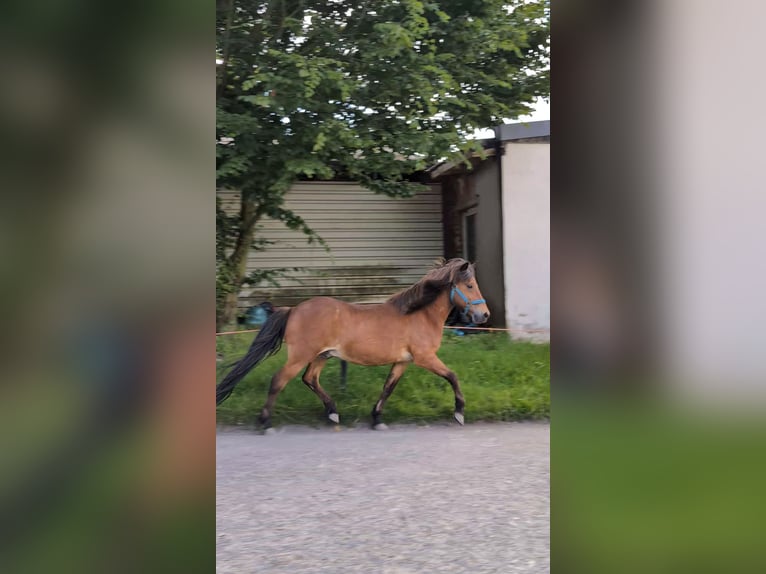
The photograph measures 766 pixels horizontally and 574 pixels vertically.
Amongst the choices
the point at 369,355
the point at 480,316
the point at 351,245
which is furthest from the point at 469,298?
the point at 351,245

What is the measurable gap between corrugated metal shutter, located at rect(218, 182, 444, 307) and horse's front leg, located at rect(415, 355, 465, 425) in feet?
1.82

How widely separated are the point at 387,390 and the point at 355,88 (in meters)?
2.16

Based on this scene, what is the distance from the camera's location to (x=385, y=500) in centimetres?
342

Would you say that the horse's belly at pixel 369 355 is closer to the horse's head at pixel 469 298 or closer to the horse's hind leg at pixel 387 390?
the horse's hind leg at pixel 387 390

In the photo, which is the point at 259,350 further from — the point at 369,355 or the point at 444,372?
the point at 444,372

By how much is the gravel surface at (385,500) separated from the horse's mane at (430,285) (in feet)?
2.98

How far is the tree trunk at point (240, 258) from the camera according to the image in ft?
13.8
